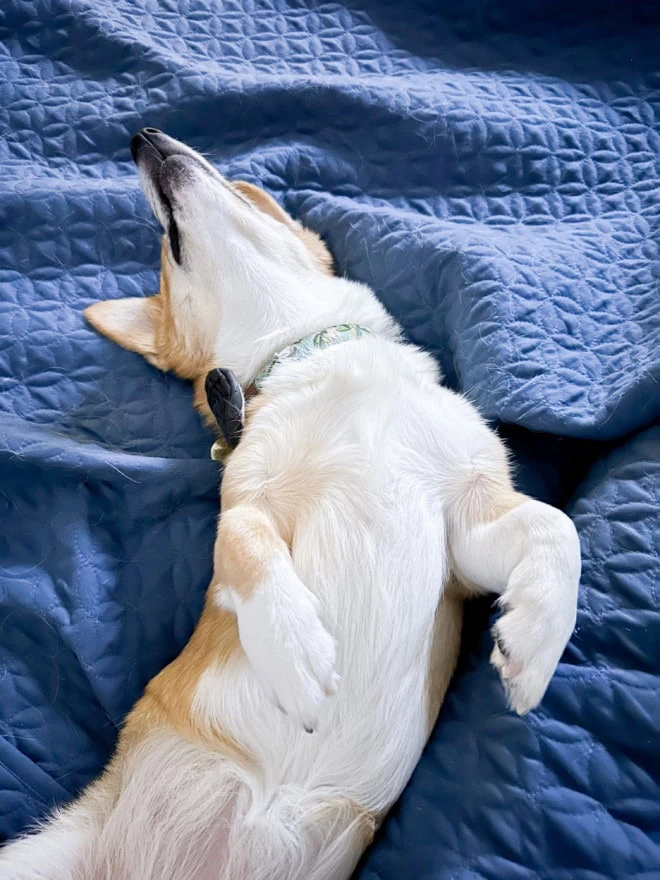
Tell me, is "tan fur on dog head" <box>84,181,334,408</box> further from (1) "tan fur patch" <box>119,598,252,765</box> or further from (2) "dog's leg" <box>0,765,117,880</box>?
(2) "dog's leg" <box>0,765,117,880</box>

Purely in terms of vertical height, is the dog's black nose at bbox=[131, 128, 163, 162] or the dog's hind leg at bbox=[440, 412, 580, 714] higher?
the dog's black nose at bbox=[131, 128, 163, 162]

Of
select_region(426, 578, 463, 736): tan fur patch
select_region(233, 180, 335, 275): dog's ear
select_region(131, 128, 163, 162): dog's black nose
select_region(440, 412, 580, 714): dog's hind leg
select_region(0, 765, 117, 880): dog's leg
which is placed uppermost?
select_region(131, 128, 163, 162): dog's black nose

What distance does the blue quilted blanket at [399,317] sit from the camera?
1300 mm

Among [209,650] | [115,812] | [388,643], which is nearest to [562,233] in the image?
[388,643]

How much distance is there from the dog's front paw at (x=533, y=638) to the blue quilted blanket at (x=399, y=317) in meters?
0.12

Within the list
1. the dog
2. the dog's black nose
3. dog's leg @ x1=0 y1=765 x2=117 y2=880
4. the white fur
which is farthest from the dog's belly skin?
the dog's black nose

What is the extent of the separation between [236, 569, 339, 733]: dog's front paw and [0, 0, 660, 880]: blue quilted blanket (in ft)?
0.99

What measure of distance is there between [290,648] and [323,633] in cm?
6

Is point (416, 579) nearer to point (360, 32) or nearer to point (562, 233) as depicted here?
point (562, 233)

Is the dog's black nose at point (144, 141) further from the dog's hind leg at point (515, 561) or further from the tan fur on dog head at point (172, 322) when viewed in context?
the dog's hind leg at point (515, 561)

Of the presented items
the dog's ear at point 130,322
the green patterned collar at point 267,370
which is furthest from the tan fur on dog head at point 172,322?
the green patterned collar at point 267,370

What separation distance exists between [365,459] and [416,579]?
237 mm

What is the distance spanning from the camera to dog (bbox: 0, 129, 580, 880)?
126cm

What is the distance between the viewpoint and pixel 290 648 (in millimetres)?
1215
